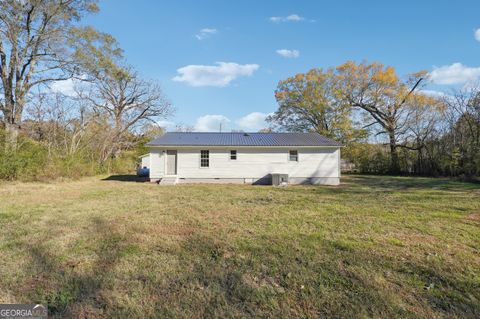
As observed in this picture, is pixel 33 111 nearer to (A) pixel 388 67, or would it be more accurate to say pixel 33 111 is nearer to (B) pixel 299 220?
(B) pixel 299 220

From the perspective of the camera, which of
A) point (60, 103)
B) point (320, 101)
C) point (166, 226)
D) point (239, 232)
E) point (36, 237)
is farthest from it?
point (320, 101)

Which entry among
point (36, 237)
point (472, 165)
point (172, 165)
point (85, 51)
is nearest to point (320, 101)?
point (472, 165)

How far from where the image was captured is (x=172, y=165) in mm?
14180

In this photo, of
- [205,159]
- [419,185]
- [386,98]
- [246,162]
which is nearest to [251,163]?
[246,162]

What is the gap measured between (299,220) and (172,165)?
10333mm

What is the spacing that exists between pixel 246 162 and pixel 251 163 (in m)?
0.31

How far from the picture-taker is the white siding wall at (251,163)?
552 inches

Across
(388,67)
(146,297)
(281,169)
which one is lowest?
(146,297)

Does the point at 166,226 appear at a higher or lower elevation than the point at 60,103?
lower

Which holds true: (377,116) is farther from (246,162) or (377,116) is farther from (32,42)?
(32,42)

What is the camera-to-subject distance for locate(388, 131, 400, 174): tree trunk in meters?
21.9

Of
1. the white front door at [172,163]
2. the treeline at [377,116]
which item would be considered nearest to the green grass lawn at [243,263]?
the white front door at [172,163]

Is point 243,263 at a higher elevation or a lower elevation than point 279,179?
lower

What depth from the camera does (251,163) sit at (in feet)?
46.3
